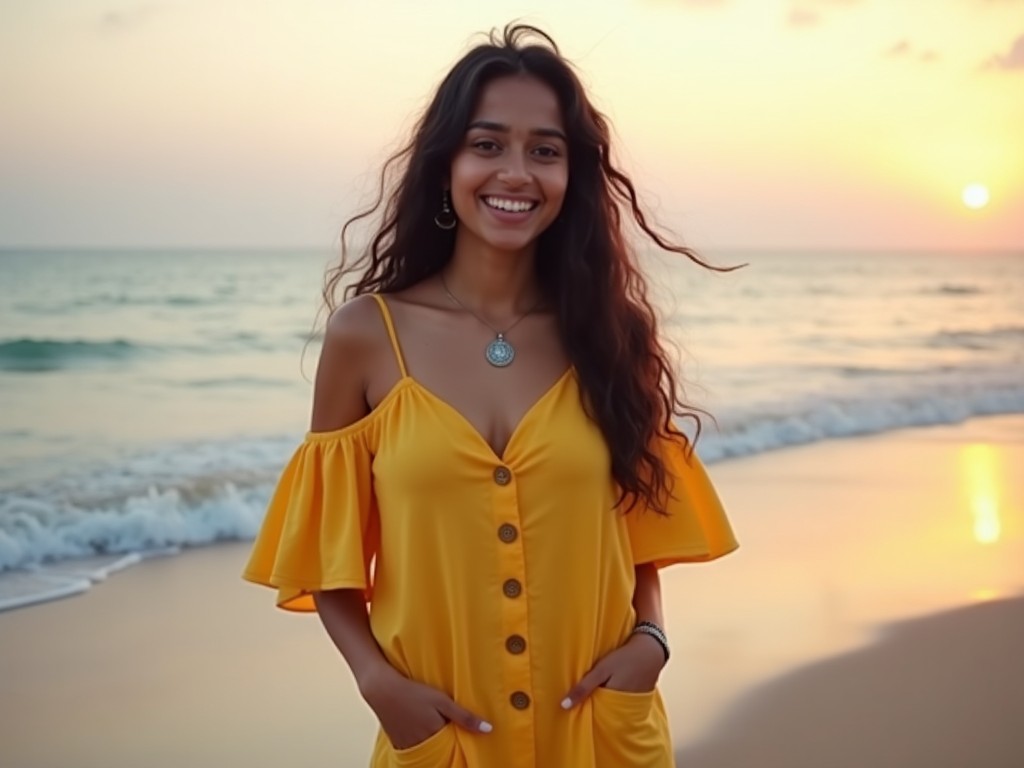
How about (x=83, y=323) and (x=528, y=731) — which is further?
(x=83, y=323)

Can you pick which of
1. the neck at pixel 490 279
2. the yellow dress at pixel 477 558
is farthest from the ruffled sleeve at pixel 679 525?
the neck at pixel 490 279

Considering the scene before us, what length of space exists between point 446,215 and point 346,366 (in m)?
0.37

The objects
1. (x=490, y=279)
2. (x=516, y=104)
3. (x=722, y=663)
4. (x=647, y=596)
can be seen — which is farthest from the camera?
(x=722, y=663)

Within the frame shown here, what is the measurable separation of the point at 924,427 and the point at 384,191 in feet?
33.7

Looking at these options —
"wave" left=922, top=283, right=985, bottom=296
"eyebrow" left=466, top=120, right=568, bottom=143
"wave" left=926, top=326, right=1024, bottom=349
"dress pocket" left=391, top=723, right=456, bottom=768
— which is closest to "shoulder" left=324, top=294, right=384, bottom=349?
"eyebrow" left=466, top=120, right=568, bottom=143

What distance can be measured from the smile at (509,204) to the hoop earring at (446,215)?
162 millimetres

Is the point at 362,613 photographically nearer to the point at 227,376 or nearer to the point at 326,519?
the point at 326,519

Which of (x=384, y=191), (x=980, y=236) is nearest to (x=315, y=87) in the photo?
(x=384, y=191)

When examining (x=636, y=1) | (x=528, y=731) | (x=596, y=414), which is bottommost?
(x=528, y=731)

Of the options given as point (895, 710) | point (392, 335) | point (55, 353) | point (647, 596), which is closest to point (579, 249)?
point (392, 335)

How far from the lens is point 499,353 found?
2.50 metres

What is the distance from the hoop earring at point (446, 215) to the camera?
2.60 metres

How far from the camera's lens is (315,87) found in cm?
1792

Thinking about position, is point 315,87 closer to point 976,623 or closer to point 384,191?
point 976,623
